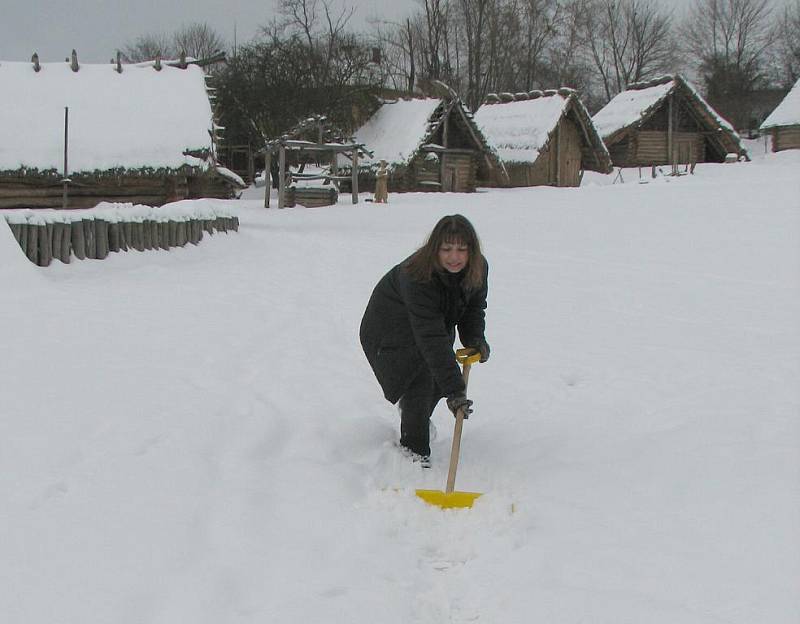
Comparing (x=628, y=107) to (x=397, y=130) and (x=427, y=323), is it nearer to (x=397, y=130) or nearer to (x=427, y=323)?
(x=397, y=130)

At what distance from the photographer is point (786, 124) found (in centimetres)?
3166

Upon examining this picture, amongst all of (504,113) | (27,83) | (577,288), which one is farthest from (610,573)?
(504,113)

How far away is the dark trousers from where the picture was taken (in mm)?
A: 4160

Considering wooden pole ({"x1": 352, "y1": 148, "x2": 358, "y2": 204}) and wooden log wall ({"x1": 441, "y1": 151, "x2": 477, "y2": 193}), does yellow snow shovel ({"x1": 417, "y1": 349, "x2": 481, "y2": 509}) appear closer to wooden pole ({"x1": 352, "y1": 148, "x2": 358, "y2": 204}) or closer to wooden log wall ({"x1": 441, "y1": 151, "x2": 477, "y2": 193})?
wooden pole ({"x1": 352, "y1": 148, "x2": 358, "y2": 204})

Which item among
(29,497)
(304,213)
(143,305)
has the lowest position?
(29,497)

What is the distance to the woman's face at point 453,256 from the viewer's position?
377cm

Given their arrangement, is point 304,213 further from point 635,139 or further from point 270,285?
point 635,139

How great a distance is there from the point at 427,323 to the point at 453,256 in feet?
→ 1.06

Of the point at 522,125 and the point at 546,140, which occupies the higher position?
the point at 522,125

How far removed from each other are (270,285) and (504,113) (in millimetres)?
23348

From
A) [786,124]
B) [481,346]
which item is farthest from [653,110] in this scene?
[481,346]

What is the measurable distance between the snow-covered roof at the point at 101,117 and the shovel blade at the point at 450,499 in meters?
17.7

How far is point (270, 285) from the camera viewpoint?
9391 millimetres

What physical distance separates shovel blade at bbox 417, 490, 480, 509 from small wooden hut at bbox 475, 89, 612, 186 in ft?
84.9
